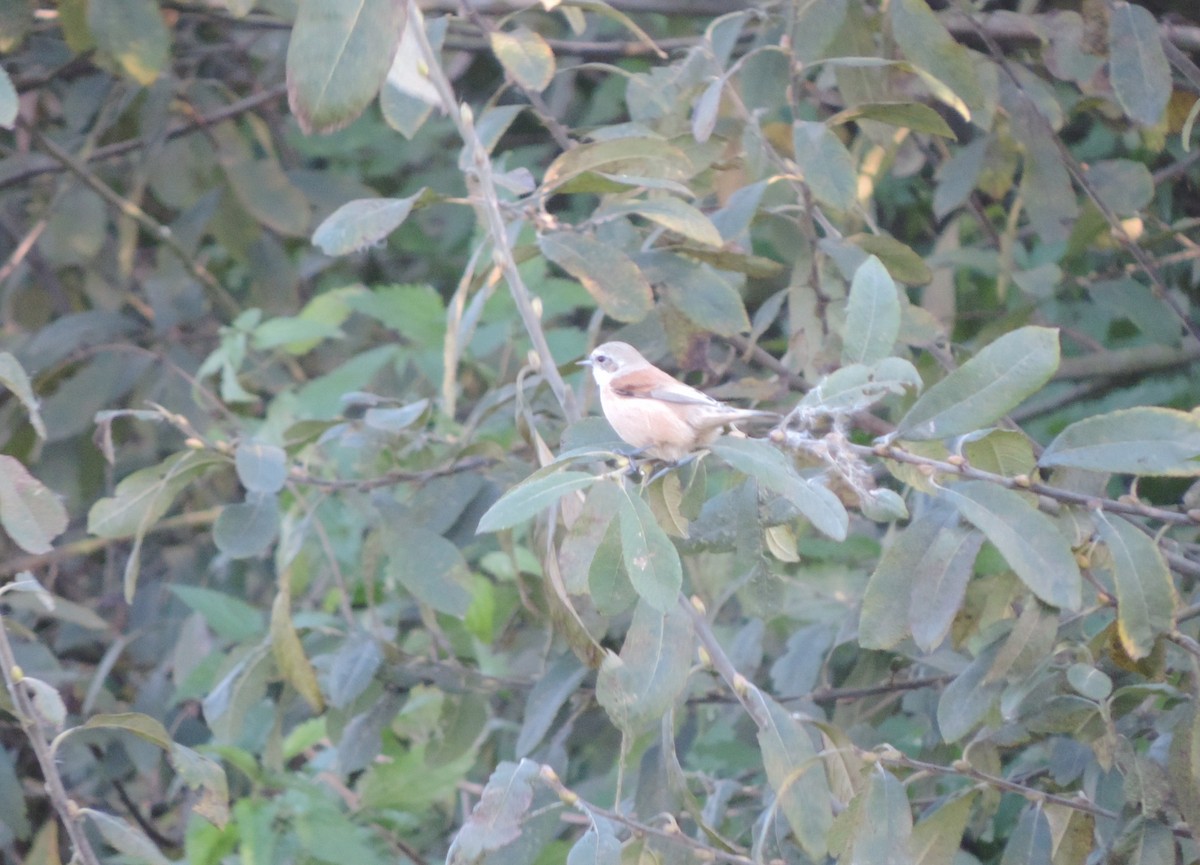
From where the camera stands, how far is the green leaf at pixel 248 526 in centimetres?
336

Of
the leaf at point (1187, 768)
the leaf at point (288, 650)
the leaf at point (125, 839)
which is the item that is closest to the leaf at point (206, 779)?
the leaf at point (125, 839)

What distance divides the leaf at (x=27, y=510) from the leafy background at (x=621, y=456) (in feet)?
0.04

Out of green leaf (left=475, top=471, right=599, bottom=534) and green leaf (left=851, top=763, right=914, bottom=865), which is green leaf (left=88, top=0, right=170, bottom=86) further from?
green leaf (left=851, top=763, right=914, bottom=865)

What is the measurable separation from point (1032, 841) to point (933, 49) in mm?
2118

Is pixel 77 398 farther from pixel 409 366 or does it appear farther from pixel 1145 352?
pixel 1145 352

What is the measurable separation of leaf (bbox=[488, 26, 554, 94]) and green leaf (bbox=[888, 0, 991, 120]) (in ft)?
3.44

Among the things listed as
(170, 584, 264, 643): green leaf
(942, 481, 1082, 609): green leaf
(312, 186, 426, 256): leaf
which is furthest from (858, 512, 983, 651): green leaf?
(170, 584, 264, 643): green leaf

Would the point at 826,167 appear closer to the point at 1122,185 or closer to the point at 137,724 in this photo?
the point at 1122,185

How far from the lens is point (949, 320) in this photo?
4727mm

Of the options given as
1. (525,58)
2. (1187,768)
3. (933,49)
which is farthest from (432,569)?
(933,49)

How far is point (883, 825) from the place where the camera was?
244 cm

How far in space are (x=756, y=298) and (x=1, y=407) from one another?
11.5 ft

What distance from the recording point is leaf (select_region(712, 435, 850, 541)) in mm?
2148

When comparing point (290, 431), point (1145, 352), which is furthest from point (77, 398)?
point (1145, 352)
